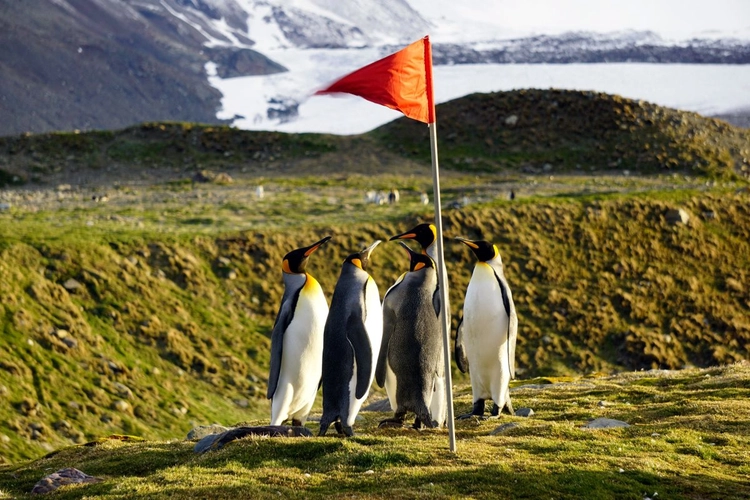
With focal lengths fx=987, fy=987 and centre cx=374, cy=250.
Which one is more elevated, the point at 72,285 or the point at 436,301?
A: the point at 72,285

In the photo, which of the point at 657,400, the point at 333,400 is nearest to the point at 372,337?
the point at 333,400

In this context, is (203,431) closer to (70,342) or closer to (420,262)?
(420,262)

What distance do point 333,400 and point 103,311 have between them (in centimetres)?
1334

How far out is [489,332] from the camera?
16.7 meters

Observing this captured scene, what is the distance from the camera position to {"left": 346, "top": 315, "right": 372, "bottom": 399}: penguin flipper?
1414 centimetres

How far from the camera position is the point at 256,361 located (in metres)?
27.2

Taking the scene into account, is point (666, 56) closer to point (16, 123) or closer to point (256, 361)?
point (16, 123)

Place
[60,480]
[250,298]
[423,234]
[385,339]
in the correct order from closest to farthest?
[60,480], [385,339], [423,234], [250,298]

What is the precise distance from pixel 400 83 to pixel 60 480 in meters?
6.54

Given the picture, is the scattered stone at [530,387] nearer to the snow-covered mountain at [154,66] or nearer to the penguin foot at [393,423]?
the penguin foot at [393,423]

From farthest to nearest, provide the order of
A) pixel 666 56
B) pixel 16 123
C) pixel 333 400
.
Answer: pixel 666 56
pixel 16 123
pixel 333 400

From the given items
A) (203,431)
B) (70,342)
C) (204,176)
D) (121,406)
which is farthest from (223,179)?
(203,431)

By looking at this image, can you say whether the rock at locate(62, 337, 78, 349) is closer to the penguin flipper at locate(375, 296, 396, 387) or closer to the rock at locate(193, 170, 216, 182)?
the penguin flipper at locate(375, 296, 396, 387)

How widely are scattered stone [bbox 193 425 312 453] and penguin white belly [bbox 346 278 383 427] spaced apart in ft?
2.73
